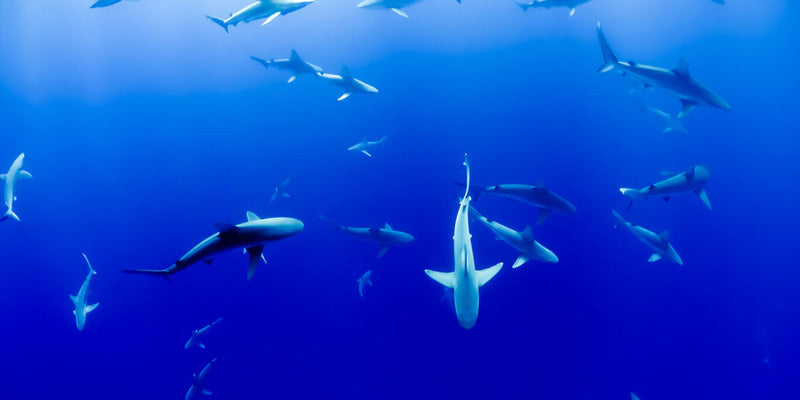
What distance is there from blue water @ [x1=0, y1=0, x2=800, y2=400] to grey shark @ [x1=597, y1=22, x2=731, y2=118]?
5.46 metres

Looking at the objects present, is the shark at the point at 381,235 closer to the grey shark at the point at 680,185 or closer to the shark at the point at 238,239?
the grey shark at the point at 680,185

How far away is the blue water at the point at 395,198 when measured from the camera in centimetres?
1141

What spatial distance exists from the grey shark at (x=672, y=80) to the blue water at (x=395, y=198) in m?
5.46

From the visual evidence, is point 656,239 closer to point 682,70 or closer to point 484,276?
point 682,70

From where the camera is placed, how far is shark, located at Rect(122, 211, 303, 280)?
9.07 ft

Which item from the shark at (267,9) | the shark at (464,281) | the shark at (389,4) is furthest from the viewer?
the shark at (389,4)

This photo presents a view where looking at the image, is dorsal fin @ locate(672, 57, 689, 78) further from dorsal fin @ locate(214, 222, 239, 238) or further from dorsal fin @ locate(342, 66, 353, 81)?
dorsal fin @ locate(214, 222, 239, 238)

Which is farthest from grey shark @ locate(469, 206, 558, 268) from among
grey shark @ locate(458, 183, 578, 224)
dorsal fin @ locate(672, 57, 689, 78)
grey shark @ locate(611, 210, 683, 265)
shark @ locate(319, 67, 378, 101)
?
shark @ locate(319, 67, 378, 101)

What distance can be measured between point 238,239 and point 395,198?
9187 millimetres

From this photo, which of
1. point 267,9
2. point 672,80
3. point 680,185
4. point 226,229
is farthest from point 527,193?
point 226,229

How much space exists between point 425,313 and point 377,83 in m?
5.98

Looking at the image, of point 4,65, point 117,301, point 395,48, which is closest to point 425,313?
point 395,48

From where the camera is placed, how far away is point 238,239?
2902mm

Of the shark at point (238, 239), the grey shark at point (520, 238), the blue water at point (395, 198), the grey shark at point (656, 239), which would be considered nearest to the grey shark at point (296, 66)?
the grey shark at point (520, 238)
